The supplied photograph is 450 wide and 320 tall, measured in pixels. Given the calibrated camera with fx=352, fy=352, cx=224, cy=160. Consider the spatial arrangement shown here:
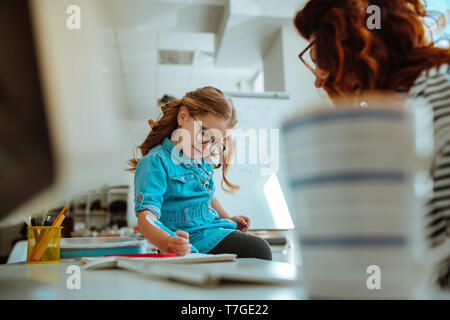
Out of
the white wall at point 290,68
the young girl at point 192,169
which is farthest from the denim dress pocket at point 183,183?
the white wall at point 290,68

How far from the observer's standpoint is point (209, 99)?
1067 mm

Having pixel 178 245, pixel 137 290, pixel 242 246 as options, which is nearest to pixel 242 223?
pixel 242 246

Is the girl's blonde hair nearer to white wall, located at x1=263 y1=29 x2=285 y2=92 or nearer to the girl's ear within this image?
the girl's ear

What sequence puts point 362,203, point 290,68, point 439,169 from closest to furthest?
point 362,203
point 439,169
point 290,68

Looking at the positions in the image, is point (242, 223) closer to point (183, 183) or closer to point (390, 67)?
point (183, 183)

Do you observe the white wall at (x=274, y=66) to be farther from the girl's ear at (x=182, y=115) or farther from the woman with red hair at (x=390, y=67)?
the woman with red hair at (x=390, y=67)

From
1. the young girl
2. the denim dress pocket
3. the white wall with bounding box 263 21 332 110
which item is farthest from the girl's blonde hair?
the white wall with bounding box 263 21 332 110

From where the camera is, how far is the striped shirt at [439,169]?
0.31 meters

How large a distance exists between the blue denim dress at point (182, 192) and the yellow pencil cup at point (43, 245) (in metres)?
0.23

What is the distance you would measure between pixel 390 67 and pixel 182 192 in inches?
29.5

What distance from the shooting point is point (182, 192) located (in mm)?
1011

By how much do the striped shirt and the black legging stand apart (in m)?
0.70

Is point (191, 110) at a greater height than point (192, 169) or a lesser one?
greater

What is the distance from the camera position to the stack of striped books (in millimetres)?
203
